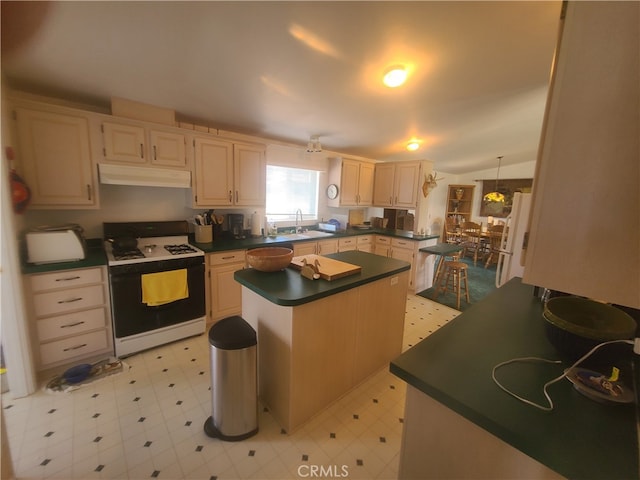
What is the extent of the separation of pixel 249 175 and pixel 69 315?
2185 mm

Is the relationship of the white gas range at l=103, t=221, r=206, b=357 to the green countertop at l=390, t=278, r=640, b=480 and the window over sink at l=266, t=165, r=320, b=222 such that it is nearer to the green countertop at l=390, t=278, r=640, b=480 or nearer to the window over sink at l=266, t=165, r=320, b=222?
the window over sink at l=266, t=165, r=320, b=222

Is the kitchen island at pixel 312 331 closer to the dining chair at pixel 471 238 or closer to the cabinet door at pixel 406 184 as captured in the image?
the cabinet door at pixel 406 184

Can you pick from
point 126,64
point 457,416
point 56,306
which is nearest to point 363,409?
point 457,416

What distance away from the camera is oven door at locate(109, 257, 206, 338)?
2.19 metres

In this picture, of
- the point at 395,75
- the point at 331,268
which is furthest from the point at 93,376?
the point at 395,75

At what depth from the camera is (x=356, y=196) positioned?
461 cm

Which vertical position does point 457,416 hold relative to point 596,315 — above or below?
below

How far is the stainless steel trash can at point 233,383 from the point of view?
154cm

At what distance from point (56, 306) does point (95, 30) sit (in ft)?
6.62

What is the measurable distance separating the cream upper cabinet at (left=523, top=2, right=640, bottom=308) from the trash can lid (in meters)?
1.48

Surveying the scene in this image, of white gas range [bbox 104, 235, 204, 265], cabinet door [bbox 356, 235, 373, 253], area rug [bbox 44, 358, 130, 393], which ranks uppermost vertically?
white gas range [bbox 104, 235, 204, 265]

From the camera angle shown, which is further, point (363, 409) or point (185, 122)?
point (185, 122)

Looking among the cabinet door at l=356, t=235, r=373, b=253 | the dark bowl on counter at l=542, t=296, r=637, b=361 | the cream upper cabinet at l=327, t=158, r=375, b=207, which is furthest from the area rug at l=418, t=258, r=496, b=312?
the dark bowl on counter at l=542, t=296, r=637, b=361

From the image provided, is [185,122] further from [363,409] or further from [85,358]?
[363,409]
